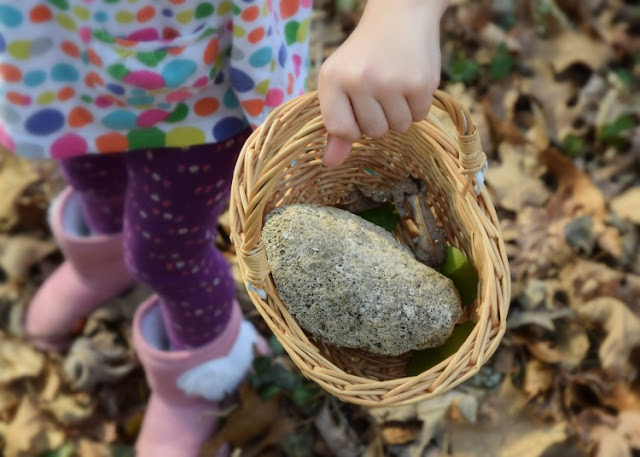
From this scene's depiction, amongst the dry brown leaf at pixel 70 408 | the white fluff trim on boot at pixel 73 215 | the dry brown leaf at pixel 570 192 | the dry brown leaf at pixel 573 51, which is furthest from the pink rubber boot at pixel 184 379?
the dry brown leaf at pixel 573 51

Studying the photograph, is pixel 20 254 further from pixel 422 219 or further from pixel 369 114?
pixel 369 114

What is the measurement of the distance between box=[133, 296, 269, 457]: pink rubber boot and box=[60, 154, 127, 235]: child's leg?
22 centimetres

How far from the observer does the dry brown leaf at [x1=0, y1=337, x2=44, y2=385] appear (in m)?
1.41

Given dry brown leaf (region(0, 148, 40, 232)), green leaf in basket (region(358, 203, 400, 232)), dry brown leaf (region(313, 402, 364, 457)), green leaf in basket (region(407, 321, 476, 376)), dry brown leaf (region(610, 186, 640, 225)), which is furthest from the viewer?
dry brown leaf (region(0, 148, 40, 232))

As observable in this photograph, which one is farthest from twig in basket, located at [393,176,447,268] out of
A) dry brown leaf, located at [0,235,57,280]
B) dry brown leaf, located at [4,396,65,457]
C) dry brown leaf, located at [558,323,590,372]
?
dry brown leaf, located at [0,235,57,280]

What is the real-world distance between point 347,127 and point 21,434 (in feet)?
3.51

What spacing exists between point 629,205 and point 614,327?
1.23 feet

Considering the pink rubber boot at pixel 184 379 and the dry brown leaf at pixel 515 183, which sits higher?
the dry brown leaf at pixel 515 183

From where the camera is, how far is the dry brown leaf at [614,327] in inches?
51.3

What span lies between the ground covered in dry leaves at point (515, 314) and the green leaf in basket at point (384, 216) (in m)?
0.46

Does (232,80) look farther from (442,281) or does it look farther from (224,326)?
(224,326)

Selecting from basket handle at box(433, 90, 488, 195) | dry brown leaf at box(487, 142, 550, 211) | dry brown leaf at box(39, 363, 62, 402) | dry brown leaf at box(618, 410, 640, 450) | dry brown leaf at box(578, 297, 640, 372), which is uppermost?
basket handle at box(433, 90, 488, 195)

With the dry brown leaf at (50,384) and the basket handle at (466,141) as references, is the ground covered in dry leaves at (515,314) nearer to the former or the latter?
the dry brown leaf at (50,384)

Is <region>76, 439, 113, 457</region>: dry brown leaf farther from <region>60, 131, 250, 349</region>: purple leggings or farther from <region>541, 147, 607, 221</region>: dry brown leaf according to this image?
<region>541, 147, 607, 221</region>: dry brown leaf
